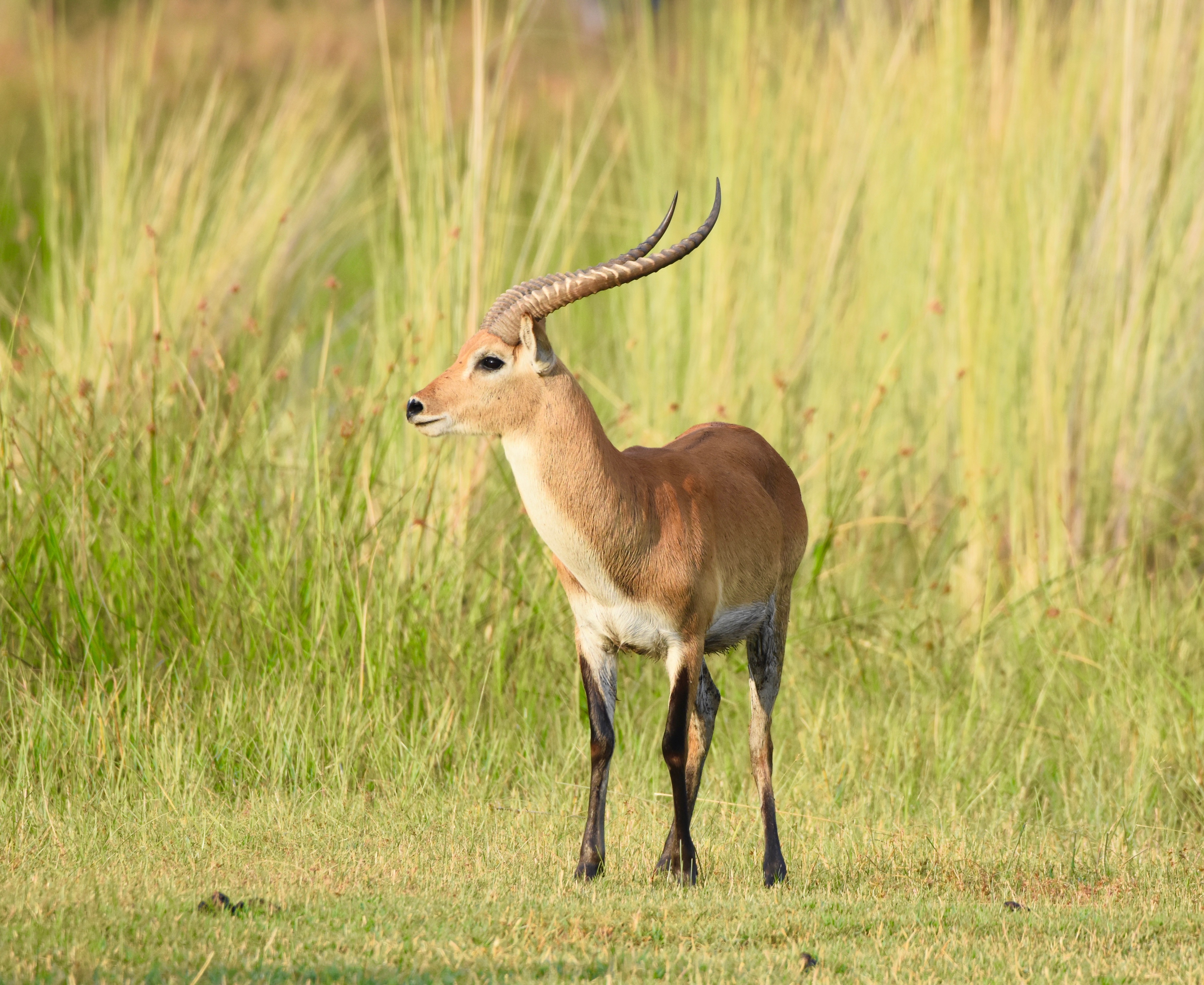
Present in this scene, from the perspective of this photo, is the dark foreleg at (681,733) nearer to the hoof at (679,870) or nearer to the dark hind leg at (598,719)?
the hoof at (679,870)

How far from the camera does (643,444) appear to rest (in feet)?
24.1

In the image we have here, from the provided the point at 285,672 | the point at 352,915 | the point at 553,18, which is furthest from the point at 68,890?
the point at 553,18

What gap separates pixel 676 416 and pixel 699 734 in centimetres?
279

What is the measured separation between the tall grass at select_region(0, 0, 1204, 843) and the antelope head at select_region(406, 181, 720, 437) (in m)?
1.59

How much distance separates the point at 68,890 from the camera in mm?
4148

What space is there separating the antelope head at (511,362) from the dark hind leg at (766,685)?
3.80ft

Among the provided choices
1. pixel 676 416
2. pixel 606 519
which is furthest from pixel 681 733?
pixel 676 416

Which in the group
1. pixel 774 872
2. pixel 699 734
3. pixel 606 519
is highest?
pixel 606 519

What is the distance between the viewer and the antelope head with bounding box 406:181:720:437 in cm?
434

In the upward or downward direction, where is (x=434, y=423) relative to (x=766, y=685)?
upward

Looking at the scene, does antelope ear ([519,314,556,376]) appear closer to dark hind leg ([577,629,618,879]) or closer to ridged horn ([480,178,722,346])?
ridged horn ([480,178,722,346])

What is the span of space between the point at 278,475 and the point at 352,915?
3.04 m

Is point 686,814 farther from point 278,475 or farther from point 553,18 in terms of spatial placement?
point 553,18

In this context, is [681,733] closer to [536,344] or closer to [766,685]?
[766,685]
